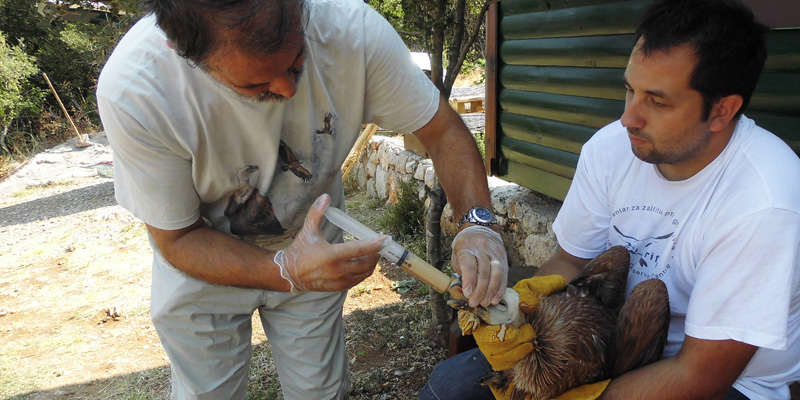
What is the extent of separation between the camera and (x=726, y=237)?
5.27ft

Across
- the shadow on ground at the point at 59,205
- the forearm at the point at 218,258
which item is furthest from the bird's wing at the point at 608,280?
the shadow on ground at the point at 59,205

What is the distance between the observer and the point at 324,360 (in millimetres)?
2639

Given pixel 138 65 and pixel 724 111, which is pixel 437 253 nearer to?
pixel 724 111

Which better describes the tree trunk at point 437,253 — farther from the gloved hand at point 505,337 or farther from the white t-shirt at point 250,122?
the gloved hand at point 505,337

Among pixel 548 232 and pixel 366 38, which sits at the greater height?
pixel 366 38

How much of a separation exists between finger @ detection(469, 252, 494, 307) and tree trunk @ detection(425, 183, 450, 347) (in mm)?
1467

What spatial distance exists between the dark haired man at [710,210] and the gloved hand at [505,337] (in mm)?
25

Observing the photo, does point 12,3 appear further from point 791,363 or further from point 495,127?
point 791,363

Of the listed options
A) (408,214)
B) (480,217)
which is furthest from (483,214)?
(408,214)

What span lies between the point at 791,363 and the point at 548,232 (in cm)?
202

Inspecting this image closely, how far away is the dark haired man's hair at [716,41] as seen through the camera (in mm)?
1652

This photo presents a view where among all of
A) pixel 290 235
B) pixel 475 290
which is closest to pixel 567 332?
pixel 475 290

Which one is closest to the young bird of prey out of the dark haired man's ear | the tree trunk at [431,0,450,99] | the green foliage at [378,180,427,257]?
the dark haired man's ear

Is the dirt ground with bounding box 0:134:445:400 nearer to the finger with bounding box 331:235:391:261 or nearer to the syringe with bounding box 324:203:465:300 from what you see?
the syringe with bounding box 324:203:465:300
